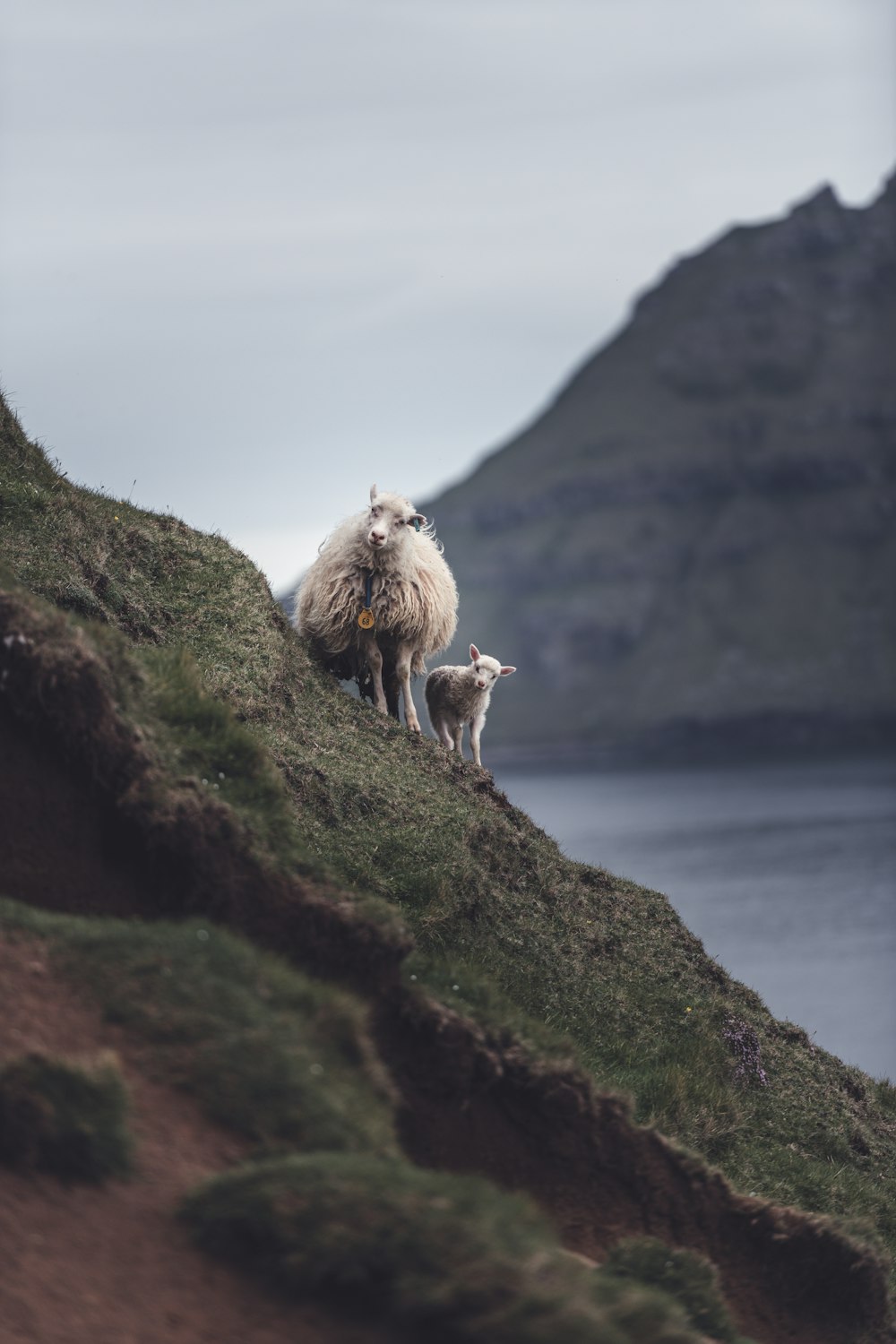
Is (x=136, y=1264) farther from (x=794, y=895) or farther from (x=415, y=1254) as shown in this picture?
(x=794, y=895)

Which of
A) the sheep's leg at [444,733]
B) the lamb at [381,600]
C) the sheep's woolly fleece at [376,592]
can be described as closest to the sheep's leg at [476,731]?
the sheep's leg at [444,733]

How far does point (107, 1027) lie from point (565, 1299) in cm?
302

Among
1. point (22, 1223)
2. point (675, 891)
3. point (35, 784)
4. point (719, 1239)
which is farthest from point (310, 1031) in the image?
point (675, 891)

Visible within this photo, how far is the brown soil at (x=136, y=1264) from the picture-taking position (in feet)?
22.0

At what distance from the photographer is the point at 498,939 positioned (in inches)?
608

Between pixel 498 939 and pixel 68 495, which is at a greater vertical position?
pixel 68 495

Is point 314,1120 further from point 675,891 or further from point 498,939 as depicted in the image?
point 675,891

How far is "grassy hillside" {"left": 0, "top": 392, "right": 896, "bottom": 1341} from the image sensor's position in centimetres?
1044

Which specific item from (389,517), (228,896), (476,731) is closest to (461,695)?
(476,731)

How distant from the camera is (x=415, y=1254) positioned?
22.7ft

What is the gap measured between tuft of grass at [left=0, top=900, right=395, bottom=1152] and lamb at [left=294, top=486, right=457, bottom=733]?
919 cm

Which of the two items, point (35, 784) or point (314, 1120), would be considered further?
point (35, 784)

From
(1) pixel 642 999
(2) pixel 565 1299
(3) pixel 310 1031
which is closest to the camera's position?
(2) pixel 565 1299

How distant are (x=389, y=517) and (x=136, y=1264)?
1190cm
